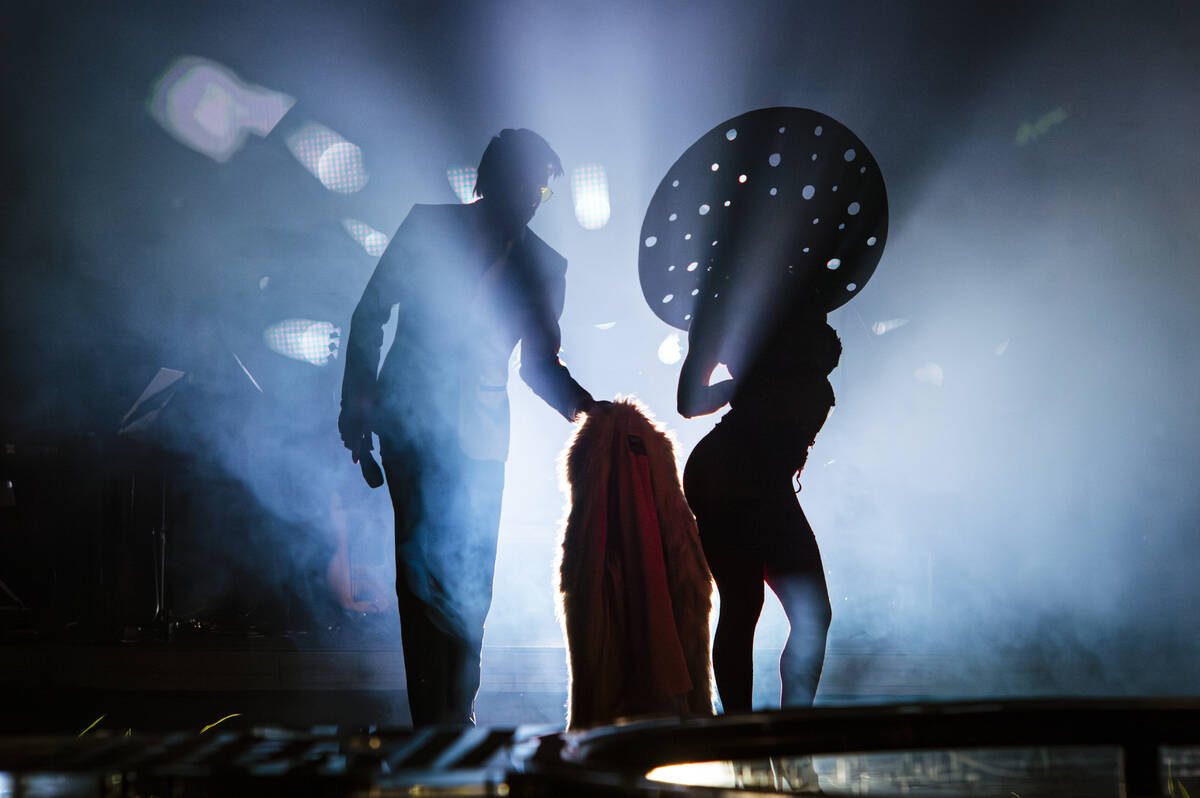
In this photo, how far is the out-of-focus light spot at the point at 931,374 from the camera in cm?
242

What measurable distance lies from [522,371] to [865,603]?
118 cm

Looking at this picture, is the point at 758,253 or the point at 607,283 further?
the point at 607,283

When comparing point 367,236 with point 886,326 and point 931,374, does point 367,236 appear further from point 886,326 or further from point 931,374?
point 931,374

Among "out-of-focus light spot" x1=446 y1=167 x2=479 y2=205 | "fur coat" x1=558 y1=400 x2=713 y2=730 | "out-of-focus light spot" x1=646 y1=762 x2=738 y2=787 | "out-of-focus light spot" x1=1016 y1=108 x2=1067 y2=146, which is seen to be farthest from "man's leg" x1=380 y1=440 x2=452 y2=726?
"out-of-focus light spot" x1=1016 y1=108 x2=1067 y2=146

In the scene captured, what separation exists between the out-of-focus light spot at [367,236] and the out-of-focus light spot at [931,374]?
1.59 metres

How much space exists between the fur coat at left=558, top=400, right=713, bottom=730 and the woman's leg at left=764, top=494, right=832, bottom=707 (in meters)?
0.32

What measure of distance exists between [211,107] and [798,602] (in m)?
2.52

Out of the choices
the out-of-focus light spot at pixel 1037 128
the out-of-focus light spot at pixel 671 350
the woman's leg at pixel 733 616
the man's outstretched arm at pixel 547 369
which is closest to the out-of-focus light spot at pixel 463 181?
the man's outstretched arm at pixel 547 369

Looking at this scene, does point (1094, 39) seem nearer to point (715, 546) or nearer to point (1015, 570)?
point (1015, 570)

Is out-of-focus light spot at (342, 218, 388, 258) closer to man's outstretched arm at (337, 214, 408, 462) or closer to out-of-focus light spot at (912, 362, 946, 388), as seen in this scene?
man's outstretched arm at (337, 214, 408, 462)

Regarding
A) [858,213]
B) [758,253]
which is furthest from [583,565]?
[858,213]

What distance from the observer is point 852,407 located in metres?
2.33

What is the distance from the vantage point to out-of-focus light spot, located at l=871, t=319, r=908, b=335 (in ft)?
7.60

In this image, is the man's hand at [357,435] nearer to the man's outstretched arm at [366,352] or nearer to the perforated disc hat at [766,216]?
the man's outstretched arm at [366,352]
